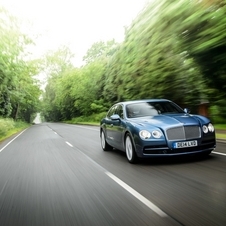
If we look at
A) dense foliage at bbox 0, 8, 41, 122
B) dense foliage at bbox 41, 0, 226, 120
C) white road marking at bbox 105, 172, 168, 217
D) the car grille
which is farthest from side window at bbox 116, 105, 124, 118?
dense foliage at bbox 0, 8, 41, 122

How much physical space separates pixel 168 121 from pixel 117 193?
9.21 ft

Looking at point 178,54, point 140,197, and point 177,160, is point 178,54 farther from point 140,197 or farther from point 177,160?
point 140,197

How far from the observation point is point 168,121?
7242 millimetres

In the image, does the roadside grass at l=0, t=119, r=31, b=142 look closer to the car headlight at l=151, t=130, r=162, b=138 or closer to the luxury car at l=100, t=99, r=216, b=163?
the luxury car at l=100, t=99, r=216, b=163

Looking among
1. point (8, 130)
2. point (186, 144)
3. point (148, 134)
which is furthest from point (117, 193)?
point (8, 130)

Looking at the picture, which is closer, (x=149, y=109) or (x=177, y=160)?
(x=177, y=160)

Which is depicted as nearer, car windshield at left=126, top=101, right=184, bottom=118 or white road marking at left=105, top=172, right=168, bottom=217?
white road marking at left=105, top=172, right=168, bottom=217

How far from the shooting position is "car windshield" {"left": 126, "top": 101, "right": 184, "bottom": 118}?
27.4ft

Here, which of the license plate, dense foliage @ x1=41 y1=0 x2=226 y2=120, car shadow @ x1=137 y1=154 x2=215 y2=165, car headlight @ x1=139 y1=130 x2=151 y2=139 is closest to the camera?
the license plate

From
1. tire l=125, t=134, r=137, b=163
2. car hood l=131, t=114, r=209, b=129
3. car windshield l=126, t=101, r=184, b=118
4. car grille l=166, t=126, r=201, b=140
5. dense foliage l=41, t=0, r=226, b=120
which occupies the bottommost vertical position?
tire l=125, t=134, r=137, b=163

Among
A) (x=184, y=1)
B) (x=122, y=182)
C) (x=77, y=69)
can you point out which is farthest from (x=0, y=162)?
(x=77, y=69)

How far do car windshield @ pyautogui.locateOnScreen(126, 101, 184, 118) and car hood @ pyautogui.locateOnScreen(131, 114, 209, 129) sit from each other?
47 centimetres

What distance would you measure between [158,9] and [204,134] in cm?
893

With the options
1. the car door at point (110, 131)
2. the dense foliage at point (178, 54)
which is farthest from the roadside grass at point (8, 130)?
the car door at point (110, 131)
